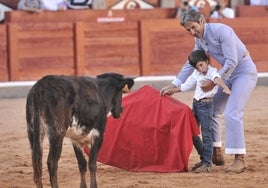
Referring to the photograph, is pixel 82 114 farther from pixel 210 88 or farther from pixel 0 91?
pixel 0 91

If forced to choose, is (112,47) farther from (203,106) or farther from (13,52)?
(203,106)

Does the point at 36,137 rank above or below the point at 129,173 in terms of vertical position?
above

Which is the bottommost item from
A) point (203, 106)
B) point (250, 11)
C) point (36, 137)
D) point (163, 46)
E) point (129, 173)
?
point (163, 46)

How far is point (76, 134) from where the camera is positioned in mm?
5996

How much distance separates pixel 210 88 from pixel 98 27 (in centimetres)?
746

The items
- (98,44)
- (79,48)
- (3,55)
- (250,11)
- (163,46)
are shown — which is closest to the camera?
(3,55)

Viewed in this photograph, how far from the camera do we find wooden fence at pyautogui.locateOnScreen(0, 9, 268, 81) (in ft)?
45.4

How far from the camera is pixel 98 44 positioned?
564 inches

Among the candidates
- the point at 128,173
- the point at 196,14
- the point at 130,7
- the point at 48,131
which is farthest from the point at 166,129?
the point at 130,7

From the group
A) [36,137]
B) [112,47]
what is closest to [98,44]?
[112,47]

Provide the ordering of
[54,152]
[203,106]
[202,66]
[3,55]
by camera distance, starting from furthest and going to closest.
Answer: [3,55], [203,106], [202,66], [54,152]

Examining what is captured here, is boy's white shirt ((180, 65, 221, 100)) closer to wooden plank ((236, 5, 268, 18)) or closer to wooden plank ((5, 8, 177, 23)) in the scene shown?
wooden plank ((5, 8, 177, 23))

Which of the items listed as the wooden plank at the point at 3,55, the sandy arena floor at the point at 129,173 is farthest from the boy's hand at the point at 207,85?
the wooden plank at the point at 3,55

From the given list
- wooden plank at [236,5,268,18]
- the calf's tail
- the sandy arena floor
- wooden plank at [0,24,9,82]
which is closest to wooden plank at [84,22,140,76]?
wooden plank at [0,24,9,82]
